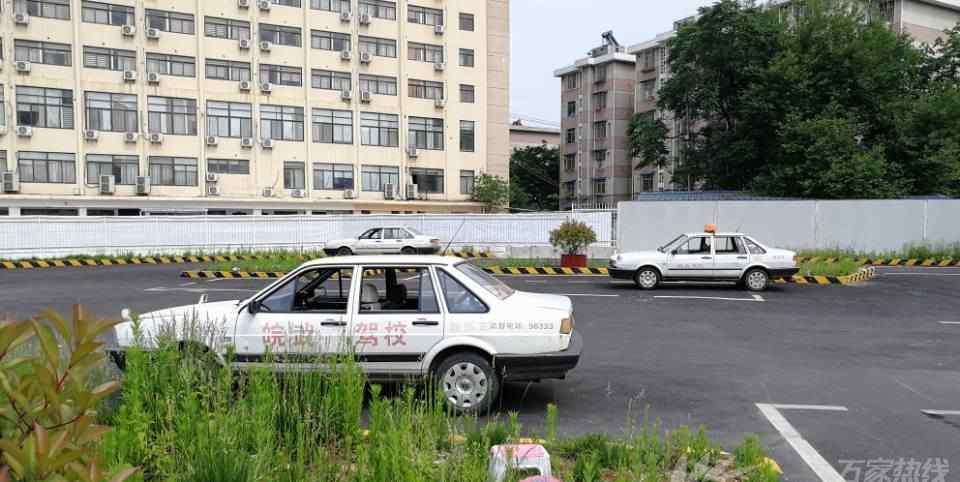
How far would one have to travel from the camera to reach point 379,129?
4509cm

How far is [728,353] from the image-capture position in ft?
32.0

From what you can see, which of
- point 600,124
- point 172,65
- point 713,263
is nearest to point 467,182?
point 172,65

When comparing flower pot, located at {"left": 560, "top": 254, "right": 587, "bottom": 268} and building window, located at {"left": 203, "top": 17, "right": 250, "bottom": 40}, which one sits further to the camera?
building window, located at {"left": 203, "top": 17, "right": 250, "bottom": 40}

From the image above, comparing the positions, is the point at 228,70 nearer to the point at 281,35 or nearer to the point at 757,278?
the point at 281,35

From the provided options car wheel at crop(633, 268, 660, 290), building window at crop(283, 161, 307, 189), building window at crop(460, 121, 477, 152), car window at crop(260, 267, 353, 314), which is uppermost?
building window at crop(460, 121, 477, 152)

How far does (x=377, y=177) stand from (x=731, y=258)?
104 feet

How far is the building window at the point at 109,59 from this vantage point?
38250mm

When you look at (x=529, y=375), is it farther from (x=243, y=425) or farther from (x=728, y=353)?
(x=728, y=353)

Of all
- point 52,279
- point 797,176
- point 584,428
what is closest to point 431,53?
point 797,176

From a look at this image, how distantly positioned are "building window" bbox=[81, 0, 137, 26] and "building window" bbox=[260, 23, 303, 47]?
23.3 ft

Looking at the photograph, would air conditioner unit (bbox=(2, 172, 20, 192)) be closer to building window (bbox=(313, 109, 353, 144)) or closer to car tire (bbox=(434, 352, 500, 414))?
building window (bbox=(313, 109, 353, 144))

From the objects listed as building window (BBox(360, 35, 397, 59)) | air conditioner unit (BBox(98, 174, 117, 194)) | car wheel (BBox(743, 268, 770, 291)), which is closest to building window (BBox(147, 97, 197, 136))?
air conditioner unit (BBox(98, 174, 117, 194))

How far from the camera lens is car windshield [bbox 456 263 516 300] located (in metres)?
7.00

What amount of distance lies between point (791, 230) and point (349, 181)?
88.9ft
